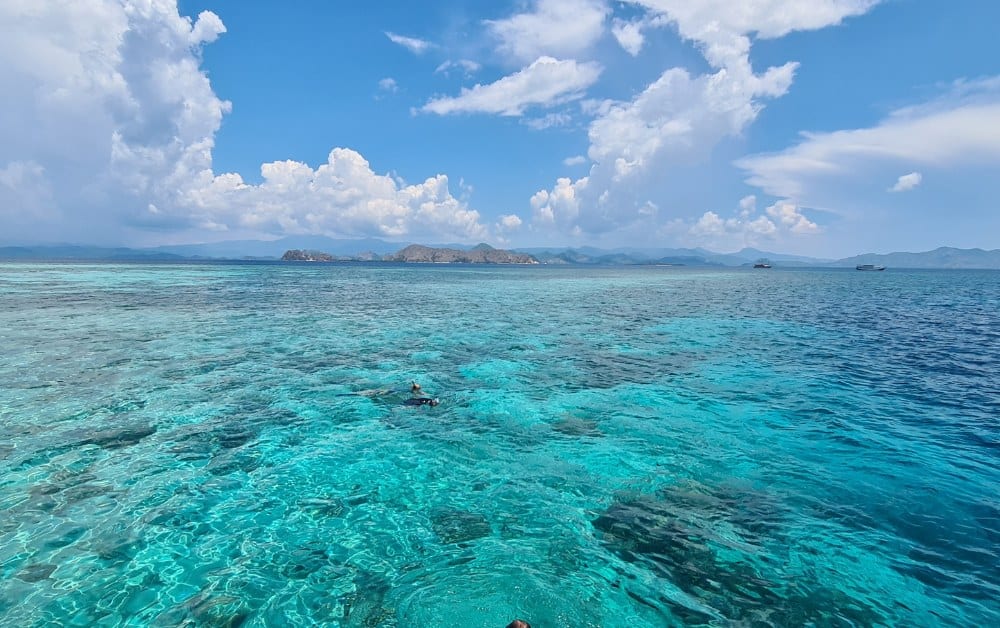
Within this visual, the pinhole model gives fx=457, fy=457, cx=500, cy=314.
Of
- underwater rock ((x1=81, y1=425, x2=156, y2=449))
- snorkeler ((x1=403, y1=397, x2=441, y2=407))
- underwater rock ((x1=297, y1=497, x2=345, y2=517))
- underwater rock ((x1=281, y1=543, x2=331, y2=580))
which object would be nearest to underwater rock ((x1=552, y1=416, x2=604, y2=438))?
snorkeler ((x1=403, y1=397, x2=441, y2=407))

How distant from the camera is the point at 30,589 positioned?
8727 millimetres

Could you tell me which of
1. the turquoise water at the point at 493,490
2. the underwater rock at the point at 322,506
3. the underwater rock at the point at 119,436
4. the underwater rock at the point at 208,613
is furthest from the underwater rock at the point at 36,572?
the underwater rock at the point at 119,436

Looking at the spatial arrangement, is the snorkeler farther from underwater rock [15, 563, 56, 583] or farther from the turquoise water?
underwater rock [15, 563, 56, 583]

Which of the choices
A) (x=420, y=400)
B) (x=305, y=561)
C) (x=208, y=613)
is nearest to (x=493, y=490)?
(x=305, y=561)

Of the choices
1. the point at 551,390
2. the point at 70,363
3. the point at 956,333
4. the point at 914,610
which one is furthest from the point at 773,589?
the point at 956,333

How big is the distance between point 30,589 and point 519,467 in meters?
11.1

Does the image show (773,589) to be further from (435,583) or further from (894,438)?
(894,438)

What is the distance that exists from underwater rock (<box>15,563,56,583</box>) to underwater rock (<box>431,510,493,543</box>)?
772cm

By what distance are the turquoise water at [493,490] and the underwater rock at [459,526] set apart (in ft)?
0.20

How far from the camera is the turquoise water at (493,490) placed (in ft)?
29.1

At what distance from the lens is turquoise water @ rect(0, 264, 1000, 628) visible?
8859 mm

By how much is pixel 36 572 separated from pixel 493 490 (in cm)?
986

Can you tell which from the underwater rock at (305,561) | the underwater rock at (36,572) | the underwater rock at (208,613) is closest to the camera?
the underwater rock at (208,613)

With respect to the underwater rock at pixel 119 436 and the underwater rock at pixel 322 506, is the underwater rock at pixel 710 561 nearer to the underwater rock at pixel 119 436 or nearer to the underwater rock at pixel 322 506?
the underwater rock at pixel 322 506
